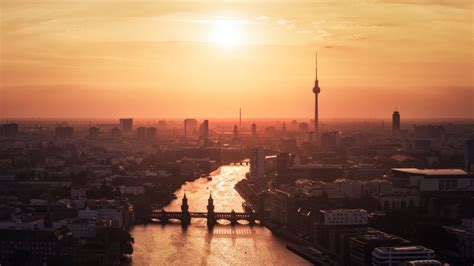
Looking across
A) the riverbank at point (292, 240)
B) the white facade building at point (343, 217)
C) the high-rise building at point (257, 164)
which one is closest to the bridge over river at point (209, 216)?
the riverbank at point (292, 240)

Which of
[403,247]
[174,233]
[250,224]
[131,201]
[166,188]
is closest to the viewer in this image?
[403,247]

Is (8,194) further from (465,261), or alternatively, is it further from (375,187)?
(465,261)

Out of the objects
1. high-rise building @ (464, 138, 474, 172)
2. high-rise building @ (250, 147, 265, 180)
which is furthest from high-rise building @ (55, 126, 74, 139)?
high-rise building @ (464, 138, 474, 172)

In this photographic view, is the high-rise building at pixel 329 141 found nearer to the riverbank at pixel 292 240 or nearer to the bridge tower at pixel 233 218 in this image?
the riverbank at pixel 292 240

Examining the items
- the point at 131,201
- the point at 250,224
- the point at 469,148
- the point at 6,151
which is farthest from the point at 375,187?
the point at 6,151

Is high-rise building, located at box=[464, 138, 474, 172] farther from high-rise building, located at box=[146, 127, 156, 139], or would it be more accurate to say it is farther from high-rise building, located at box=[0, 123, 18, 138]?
high-rise building, located at box=[146, 127, 156, 139]
